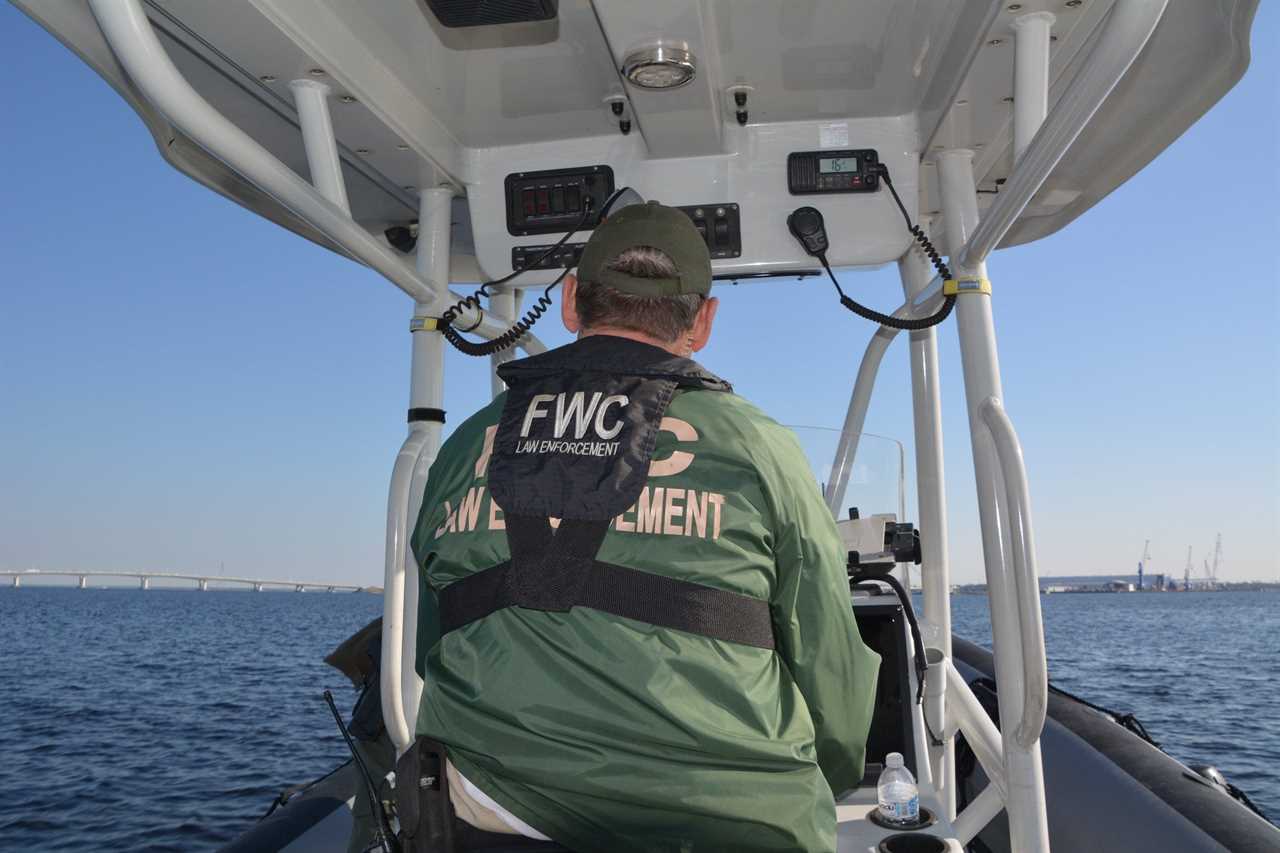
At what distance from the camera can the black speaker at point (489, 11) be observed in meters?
2.74

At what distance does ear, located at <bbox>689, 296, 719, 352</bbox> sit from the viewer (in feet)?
5.57

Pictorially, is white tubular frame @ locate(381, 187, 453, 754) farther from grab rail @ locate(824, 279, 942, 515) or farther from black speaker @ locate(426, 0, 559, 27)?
grab rail @ locate(824, 279, 942, 515)

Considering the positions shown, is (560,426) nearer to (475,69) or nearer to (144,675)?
(475,69)

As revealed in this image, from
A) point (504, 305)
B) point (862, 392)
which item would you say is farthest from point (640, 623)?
point (862, 392)

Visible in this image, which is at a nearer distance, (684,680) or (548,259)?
(684,680)

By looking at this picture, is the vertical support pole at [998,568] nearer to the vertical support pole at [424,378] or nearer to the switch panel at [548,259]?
the switch panel at [548,259]

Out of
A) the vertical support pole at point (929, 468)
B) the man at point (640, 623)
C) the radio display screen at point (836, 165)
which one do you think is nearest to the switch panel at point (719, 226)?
the radio display screen at point (836, 165)

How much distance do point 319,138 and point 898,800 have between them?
2515 millimetres

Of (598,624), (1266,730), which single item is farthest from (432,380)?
(1266,730)

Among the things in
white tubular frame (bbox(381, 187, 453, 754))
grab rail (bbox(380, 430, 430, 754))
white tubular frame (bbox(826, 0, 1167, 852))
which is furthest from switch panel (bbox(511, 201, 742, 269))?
grab rail (bbox(380, 430, 430, 754))

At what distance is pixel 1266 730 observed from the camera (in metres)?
20.2

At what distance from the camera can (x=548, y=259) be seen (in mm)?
3840

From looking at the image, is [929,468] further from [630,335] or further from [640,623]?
[640,623]

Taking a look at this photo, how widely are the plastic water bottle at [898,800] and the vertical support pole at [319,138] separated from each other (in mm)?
2248
